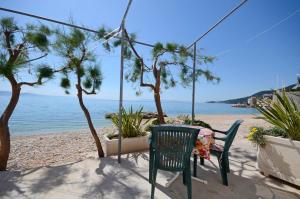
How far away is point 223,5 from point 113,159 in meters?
3.53

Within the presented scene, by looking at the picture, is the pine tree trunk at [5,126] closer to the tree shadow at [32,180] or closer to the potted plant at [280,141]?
the tree shadow at [32,180]

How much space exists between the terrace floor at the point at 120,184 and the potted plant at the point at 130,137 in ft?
2.04

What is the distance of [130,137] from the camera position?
3973 mm

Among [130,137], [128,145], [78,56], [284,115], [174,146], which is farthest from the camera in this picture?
[130,137]

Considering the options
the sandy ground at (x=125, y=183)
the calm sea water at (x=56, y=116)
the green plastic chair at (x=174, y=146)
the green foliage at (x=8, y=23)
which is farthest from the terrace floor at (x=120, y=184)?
the green foliage at (x=8, y=23)

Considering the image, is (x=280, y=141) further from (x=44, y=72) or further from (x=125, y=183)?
(x=44, y=72)

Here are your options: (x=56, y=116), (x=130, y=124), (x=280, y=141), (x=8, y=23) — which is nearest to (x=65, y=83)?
(x=8, y=23)

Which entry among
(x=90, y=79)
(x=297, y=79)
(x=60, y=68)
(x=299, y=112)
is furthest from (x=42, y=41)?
Result: (x=297, y=79)

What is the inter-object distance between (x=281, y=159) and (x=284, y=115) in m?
0.56

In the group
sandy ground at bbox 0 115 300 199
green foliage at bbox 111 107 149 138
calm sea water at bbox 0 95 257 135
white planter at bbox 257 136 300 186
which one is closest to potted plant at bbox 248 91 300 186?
white planter at bbox 257 136 300 186

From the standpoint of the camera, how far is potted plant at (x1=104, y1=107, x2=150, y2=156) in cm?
371

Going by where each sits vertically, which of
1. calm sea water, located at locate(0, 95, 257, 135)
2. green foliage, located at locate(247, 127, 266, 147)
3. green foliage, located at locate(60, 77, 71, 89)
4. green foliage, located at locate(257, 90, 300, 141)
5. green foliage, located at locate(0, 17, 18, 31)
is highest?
green foliage, located at locate(0, 17, 18, 31)

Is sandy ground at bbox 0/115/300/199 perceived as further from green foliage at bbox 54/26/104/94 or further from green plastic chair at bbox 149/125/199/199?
green foliage at bbox 54/26/104/94

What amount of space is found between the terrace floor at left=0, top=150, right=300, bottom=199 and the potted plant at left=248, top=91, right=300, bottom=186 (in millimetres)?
159
